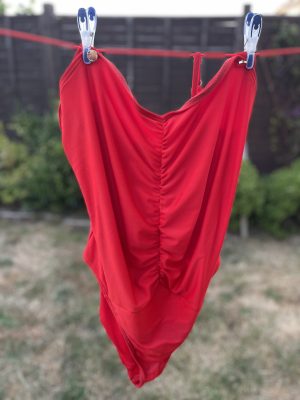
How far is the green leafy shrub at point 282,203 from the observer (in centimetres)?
315

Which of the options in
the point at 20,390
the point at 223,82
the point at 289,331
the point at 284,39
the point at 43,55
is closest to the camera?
the point at 223,82

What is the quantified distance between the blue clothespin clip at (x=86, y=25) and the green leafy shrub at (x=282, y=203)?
2.55 metres

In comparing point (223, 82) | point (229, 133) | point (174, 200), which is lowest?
point (174, 200)

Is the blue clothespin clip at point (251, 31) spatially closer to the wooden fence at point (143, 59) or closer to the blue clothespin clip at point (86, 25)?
the blue clothespin clip at point (86, 25)

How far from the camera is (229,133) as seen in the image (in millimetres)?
1096

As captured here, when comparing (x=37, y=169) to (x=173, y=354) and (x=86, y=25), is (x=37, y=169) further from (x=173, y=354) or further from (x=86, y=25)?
(x=86, y=25)

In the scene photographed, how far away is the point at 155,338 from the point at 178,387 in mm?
779

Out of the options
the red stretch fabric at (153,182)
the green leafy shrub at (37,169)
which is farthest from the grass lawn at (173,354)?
the red stretch fabric at (153,182)

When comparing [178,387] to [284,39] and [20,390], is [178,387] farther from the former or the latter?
[284,39]

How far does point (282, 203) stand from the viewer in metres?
3.15

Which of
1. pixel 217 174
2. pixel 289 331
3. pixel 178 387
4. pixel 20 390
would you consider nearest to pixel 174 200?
pixel 217 174

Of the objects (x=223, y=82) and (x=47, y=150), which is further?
(x=47, y=150)

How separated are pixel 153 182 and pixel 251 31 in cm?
50

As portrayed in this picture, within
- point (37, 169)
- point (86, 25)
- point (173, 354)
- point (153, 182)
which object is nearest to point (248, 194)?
point (173, 354)
